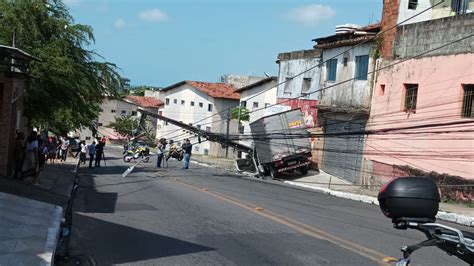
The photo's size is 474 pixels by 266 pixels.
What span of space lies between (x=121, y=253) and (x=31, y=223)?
2416mm

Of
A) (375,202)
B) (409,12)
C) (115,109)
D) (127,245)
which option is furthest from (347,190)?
(115,109)

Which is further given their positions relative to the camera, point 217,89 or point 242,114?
point 217,89

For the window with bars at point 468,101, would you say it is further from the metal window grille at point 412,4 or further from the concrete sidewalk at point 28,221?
the concrete sidewalk at point 28,221

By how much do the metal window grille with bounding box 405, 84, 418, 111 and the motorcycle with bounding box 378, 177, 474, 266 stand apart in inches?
853

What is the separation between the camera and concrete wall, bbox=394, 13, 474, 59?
72.7 feet

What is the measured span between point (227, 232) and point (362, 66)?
20.2 metres

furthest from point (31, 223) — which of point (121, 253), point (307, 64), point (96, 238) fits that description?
point (307, 64)

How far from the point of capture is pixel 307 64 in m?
37.4

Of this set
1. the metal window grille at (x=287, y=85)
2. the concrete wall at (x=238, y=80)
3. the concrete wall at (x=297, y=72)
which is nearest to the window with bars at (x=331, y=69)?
the concrete wall at (x=297, y=72)

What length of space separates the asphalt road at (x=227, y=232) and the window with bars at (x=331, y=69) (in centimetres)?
1500

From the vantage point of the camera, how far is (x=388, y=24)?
92.1 feet

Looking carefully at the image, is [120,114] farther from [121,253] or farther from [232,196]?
[121,253]

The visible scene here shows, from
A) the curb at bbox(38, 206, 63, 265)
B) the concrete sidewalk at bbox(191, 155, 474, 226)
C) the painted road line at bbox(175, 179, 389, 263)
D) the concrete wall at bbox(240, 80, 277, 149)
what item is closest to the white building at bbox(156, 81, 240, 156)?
the concrete wall at bbox(240, 80, 277, 149)

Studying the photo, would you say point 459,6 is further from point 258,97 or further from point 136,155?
point 258,97
